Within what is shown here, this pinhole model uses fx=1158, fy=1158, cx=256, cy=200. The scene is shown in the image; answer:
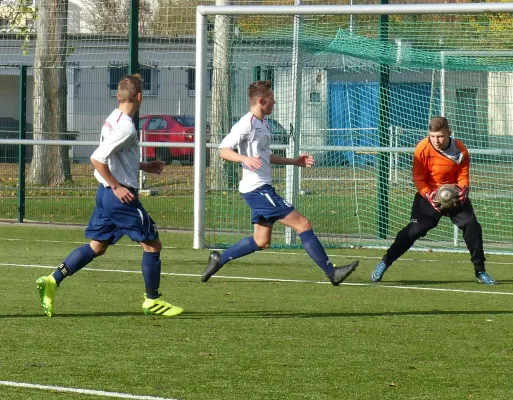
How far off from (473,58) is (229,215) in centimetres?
393

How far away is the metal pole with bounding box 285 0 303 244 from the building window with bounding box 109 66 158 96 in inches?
97.2

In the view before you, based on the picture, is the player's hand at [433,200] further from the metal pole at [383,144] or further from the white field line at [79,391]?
the white field line at [79,391]

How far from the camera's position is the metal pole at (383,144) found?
1577 cm

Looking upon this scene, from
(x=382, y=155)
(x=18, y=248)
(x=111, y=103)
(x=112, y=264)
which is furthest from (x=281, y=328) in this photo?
(x=111, y=103)

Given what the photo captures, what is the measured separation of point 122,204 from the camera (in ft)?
28.1

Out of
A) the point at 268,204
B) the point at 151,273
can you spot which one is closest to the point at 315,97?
the point at 268,204

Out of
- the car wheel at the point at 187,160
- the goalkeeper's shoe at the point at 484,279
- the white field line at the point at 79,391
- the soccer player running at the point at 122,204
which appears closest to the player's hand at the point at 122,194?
the soccer player running at the point at 122,204

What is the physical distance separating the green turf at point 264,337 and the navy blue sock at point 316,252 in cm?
29

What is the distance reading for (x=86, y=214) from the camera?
745 inches

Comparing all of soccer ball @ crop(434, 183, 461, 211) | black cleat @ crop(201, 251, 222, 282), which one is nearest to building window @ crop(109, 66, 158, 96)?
black cleat @ crop(201, 251, 222, 282)

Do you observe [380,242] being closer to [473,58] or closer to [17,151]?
→ [473,58]

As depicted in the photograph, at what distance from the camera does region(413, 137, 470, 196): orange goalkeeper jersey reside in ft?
36.7

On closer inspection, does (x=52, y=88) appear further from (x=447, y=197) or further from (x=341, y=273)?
(x=341, y=273)

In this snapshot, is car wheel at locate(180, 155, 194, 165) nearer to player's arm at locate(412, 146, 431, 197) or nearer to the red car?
the red car
